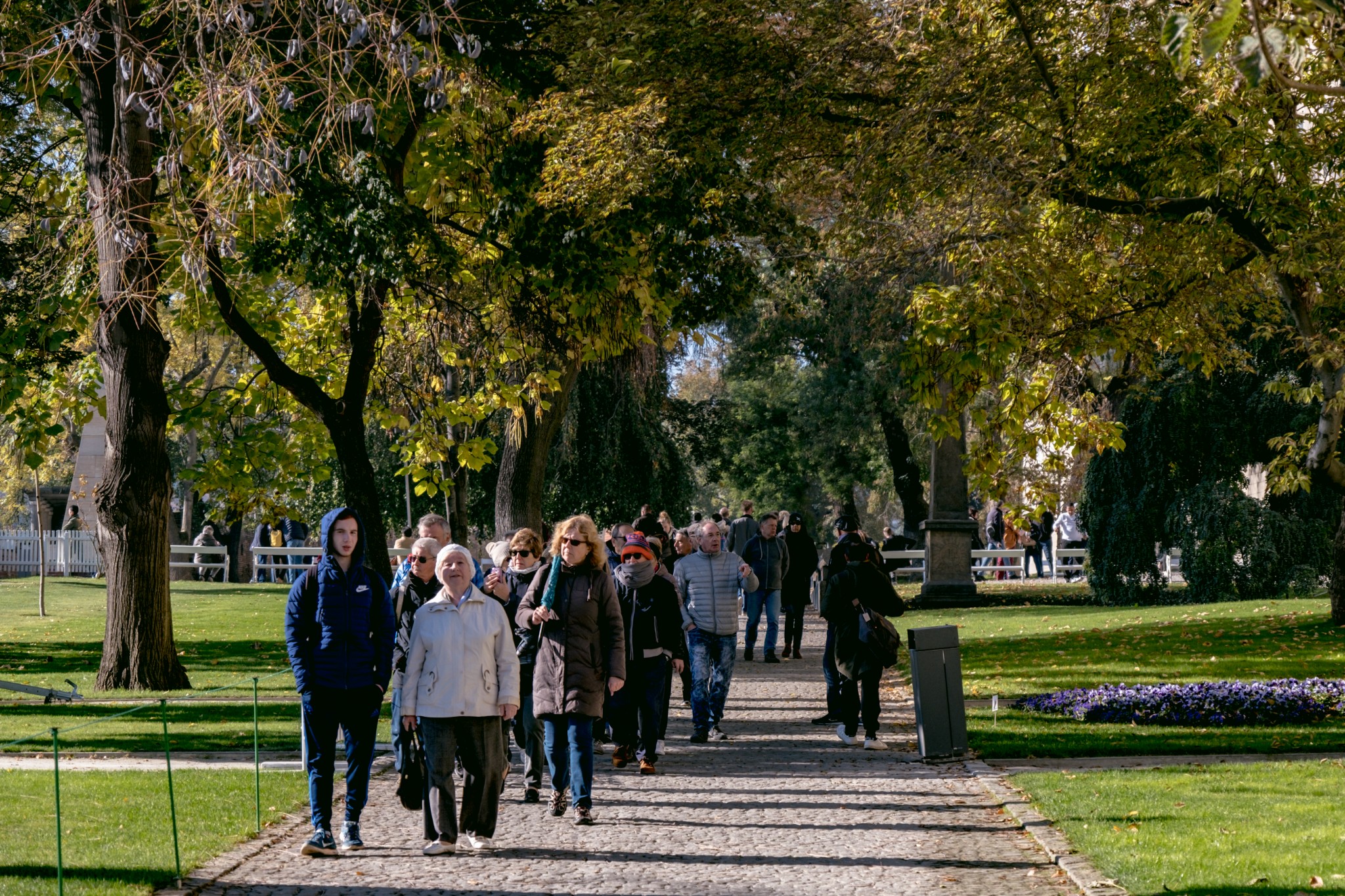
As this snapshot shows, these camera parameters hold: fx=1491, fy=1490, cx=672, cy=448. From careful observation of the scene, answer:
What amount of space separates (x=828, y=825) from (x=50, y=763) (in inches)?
254

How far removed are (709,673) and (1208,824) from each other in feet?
18.5

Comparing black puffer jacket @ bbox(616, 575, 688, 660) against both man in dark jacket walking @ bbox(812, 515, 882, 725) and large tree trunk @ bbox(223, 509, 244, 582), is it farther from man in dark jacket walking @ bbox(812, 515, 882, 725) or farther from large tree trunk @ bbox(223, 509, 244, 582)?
large tree trunk @ bbox(223, 509, 244, 582)

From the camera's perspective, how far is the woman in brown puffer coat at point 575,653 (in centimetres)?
945

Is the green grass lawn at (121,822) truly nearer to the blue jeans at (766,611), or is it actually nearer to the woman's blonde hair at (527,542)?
the woman's blonde hair at (527,542)

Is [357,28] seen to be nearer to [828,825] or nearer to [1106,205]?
[828,825]

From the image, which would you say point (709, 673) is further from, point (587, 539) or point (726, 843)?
point (726, 843)

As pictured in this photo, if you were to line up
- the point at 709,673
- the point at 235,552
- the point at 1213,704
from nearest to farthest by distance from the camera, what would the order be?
the point at 709,673, the point at 1213,704, the point at 235,552

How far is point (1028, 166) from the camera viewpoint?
1529cm

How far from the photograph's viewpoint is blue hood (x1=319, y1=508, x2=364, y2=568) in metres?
8.48

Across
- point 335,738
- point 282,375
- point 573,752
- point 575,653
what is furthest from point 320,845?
point 282,375

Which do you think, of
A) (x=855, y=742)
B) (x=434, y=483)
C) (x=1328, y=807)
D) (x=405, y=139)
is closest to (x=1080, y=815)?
(x=1328, y=807)

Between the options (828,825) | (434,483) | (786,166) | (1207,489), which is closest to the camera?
(828,825)

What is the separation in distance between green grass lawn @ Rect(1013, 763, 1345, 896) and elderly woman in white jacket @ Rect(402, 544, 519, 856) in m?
3.38

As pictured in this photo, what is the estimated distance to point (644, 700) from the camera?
11.5 metres
